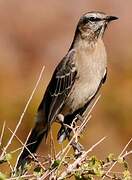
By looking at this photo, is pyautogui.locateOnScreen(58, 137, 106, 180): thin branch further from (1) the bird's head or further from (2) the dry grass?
(1) the bird's head

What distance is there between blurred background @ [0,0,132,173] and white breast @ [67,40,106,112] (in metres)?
2.91

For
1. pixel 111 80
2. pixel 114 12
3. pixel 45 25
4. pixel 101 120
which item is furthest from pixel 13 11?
pixel 101 120

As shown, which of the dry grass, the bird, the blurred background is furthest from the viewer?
the blurred background

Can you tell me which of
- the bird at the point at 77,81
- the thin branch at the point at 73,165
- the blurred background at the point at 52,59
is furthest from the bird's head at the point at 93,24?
the thin branch at the point at 73,165

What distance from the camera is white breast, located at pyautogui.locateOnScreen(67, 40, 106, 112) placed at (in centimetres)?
822

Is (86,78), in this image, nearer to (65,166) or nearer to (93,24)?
(93,24)

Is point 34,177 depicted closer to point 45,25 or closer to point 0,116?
point 0,116

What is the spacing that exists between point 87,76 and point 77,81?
15 centimetres

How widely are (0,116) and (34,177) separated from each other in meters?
7.70

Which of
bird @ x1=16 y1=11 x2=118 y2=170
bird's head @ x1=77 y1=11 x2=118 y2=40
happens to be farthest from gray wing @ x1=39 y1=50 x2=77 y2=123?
bird's head @ x1=77 y1=11 x2=118 y2=40

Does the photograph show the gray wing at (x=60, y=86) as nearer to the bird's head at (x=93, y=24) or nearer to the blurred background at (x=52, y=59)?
the bird's head at (x=93, y=24)

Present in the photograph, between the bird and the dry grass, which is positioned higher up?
the dry grass

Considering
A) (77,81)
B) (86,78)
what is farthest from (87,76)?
(77,81)

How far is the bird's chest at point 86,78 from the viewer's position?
324 inches
